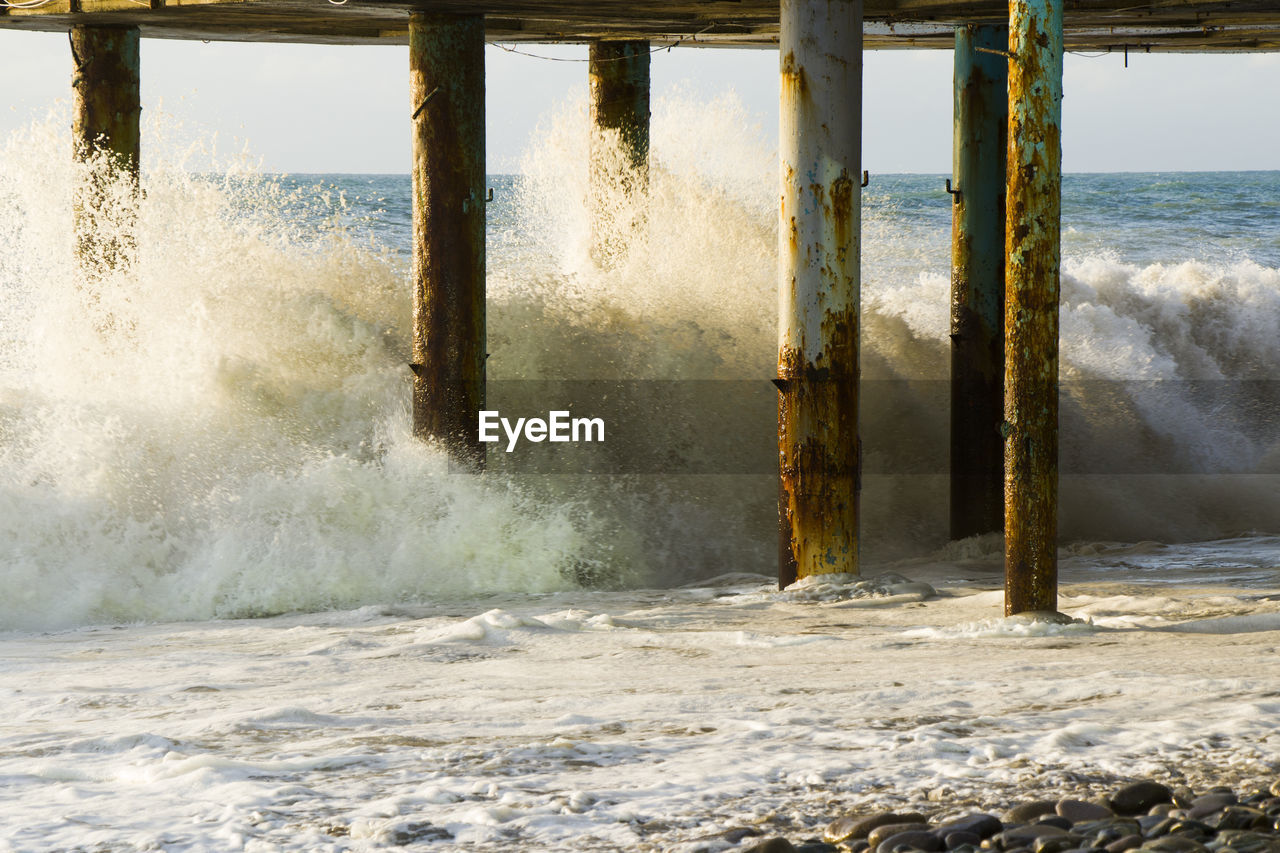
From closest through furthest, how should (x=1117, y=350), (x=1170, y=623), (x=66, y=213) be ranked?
(x=1170, y=623), (x=66, y=213), (x=1117, y=350)

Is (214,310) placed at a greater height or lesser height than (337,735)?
greater

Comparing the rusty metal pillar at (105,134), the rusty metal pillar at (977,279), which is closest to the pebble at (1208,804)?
the rusty metal pillar at (977,279)

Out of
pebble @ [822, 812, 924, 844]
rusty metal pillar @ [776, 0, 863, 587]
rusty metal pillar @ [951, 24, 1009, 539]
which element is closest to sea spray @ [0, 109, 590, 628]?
rusty metal pillar @ [776, 0, 863, 587]

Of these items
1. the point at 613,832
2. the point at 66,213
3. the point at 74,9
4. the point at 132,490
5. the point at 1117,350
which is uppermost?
the point at 74,9

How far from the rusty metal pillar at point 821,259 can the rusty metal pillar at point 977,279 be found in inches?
81.2

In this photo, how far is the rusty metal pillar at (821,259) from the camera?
21.7 ft

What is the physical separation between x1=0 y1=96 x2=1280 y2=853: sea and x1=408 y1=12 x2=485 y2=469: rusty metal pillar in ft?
1.48

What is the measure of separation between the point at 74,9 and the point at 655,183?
167 inches

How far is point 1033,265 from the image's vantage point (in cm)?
553

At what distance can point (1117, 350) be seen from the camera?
43.0 feet

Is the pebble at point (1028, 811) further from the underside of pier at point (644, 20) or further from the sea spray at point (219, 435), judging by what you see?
the underside of pier at point (644, 20)

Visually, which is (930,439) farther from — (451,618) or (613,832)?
(613,832)

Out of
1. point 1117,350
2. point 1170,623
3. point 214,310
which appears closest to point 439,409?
point 214,310

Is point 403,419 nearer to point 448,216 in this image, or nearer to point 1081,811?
point 448,216
